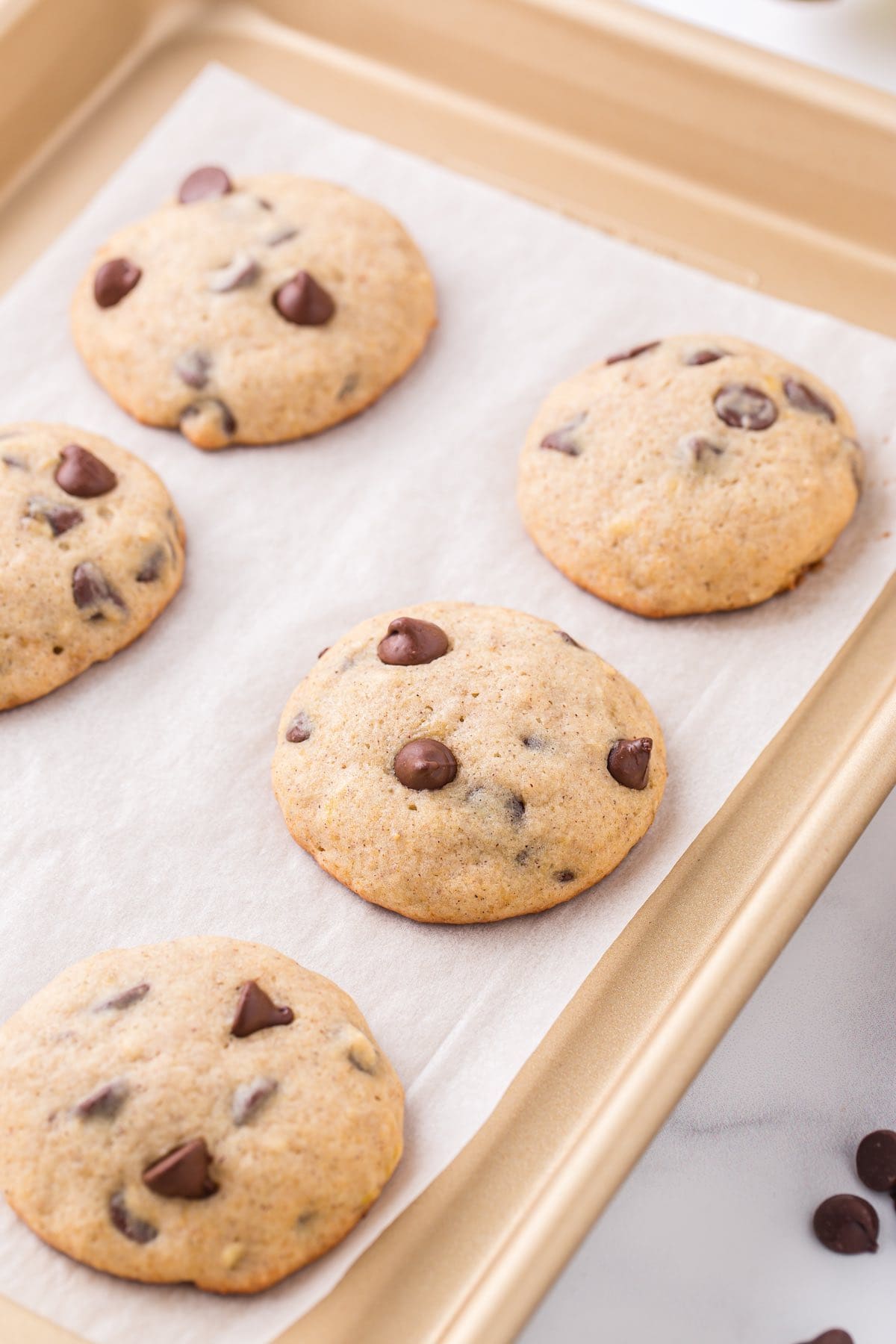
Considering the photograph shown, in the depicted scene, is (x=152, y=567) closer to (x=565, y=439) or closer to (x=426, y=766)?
(x=426, y=766)

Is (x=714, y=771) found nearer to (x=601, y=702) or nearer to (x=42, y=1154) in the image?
(x=601, y=702)

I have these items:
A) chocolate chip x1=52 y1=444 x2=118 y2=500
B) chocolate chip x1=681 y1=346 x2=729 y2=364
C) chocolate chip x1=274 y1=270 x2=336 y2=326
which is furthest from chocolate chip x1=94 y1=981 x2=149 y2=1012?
chocolate chip x1=681 y1=346 x2=729 y2=364

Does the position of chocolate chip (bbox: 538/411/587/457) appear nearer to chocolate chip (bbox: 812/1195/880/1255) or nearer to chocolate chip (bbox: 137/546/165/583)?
chocolate chip (bbox: 137/546/165/583)

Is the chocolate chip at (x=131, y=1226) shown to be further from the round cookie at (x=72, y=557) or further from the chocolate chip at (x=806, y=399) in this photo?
the chocolate chip at (x=806, y=399)

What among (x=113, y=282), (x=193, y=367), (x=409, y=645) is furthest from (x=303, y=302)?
(x=409, y=645)

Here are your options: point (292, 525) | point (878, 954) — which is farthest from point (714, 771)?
point (292, 525)

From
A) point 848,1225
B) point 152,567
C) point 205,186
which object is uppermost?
point 205,186
